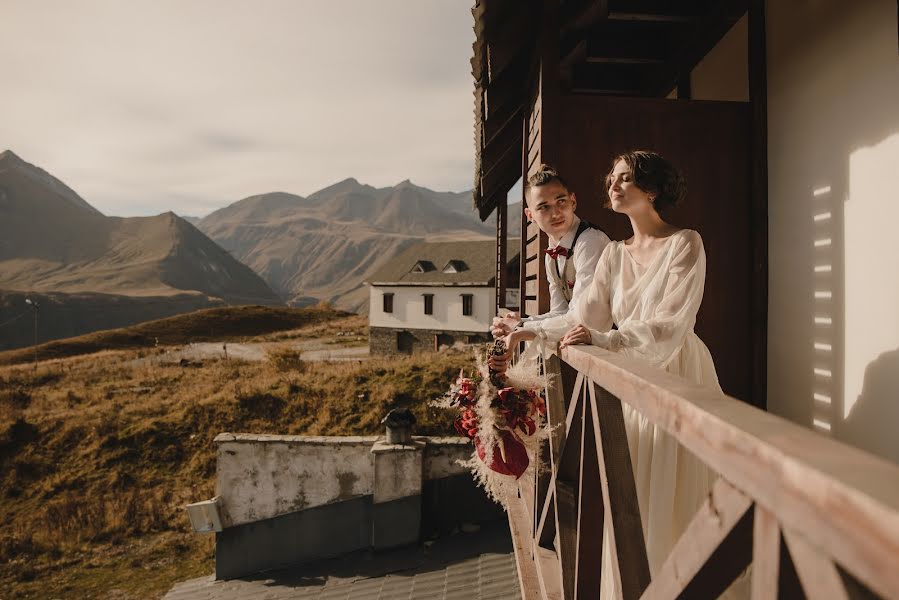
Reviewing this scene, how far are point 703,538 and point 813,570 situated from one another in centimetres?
31

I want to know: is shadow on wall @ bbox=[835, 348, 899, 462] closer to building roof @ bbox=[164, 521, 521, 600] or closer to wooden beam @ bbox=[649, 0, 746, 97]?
wooden beam @ bbox=[649, 0, 746, 97]

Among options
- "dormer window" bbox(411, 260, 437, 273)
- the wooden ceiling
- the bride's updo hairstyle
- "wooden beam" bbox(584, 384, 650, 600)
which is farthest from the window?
"wooden beam" bbox(584, 384, 650, 600)

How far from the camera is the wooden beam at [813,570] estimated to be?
646mm

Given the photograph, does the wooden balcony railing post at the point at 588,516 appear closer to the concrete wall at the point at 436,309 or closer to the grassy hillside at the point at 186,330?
the concrete wall at the point at 436,309

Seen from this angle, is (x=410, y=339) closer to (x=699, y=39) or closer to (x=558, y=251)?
(x=699, y=39)

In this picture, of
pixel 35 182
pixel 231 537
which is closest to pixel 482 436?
pixel 231 537

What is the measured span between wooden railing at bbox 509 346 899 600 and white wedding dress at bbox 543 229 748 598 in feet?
1.03

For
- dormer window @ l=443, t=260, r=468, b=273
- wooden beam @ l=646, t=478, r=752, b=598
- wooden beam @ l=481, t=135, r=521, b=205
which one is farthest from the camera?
dormer window @ l=443, t=260, r=468, b=273

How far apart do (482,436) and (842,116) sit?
283 centimetres

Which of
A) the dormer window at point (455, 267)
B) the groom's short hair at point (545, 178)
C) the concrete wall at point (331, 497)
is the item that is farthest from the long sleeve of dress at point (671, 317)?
the dormer window at point (455, 267)

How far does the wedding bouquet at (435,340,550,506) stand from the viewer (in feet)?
8.91

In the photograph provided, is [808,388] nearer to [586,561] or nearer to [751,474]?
[586,561]

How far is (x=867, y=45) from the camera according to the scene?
283 centimetres

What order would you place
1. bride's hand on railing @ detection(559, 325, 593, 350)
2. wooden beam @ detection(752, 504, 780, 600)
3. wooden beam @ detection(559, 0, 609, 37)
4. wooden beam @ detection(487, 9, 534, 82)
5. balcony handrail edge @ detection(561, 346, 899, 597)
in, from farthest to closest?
wooden beam @ detection(559, 0, 609, 37) → wooden beam @ detection(487, 9, 534, 82) → bride's hand on railing @ detection(559, 325, 593, 350) → wooden beam @ detection(752, 504, 780, 600) → balcony handrail edge @ detection(561, 346, 899, 597)
